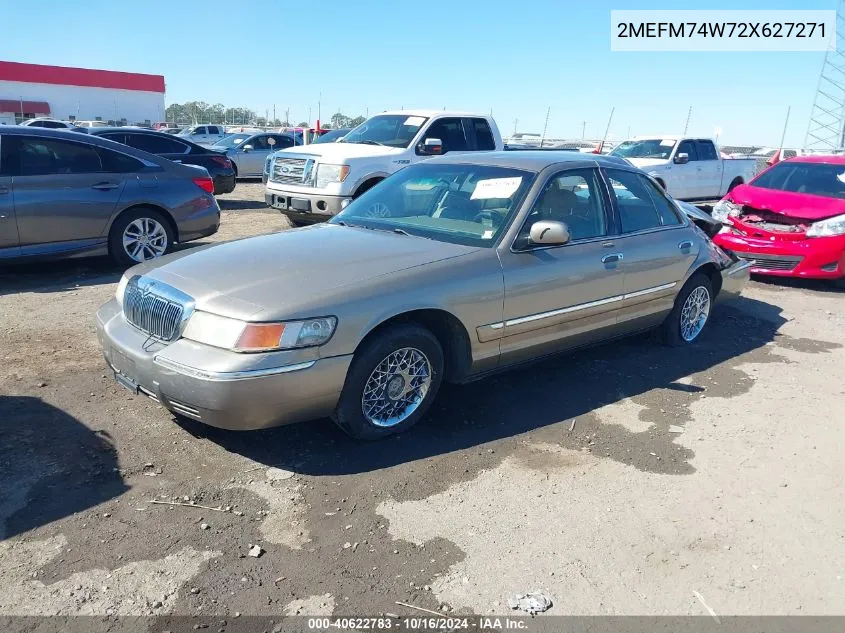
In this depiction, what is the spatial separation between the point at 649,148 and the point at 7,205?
43.1 feet

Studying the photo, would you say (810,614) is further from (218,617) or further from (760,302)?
(760,302)

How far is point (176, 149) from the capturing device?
13.6 metres

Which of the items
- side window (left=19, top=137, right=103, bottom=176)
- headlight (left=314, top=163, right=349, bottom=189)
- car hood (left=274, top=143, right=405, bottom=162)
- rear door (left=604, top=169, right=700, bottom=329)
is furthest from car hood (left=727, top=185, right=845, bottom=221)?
side window (left=19, top=137, right=103, bottom=176)

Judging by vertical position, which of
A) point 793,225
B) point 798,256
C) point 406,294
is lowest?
point 798,256

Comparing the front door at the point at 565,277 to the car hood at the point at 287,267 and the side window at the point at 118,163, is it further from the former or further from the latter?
the side window at the point at 118,163

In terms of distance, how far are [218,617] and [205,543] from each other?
0.51m

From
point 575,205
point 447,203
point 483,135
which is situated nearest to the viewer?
point 447,203

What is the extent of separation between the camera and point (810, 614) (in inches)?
113

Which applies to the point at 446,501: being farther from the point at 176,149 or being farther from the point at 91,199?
the point at 176,149

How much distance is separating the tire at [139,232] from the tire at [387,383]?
477 centimetres

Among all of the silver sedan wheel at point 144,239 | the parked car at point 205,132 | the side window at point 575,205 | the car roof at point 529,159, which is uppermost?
the car roof at point 529,159

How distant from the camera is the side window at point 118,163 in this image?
7809mm

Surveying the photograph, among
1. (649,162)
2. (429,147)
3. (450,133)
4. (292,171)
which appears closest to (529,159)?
(429,147)

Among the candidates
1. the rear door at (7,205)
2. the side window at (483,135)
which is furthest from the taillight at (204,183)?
the side window at (483,135)
